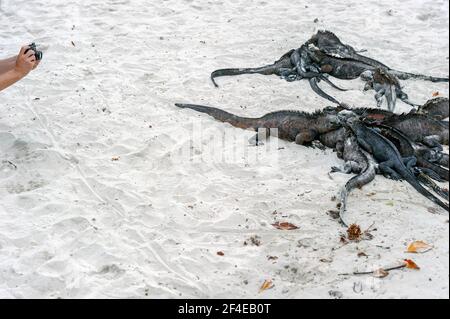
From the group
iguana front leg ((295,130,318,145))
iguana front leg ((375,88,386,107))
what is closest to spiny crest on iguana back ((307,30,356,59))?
iguana front leg ((375,88,386,107))

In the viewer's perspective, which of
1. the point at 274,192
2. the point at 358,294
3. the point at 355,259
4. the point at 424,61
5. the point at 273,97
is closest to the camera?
the point at 358,294

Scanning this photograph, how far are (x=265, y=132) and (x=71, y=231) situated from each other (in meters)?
2.19

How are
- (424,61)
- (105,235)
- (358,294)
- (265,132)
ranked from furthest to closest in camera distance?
(424,61), (265,132), (105,235), (358,294)

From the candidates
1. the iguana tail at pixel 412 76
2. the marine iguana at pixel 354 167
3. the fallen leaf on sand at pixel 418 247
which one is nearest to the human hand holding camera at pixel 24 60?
the marine iguana at pixel 354 167

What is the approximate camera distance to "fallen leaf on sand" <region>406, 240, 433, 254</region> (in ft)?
10.5

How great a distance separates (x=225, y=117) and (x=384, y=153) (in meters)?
1.68

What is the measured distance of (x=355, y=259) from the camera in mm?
3283

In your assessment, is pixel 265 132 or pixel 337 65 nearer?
pixel 265 132

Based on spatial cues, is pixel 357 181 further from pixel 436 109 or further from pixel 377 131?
pixel 436 109

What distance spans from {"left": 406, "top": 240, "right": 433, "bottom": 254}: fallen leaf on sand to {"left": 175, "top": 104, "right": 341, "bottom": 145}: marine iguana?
6.04 ft

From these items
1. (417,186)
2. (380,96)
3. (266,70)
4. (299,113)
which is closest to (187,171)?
(299,113)

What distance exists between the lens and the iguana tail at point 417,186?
3.74m
